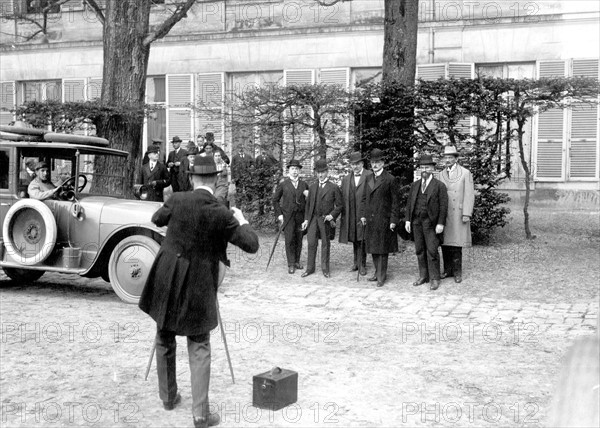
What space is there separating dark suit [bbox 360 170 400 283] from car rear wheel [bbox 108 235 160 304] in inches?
128

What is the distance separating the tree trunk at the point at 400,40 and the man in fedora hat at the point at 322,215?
2870mm

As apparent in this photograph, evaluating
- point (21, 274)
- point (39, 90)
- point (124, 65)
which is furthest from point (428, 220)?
point (39, 90)

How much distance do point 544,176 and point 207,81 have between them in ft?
31.2

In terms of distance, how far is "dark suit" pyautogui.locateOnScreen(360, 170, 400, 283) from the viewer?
12.7 meters

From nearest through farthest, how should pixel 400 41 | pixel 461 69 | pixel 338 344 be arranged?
1. pixel 338 344
2. pixel 400 41
3. pixel 461 69

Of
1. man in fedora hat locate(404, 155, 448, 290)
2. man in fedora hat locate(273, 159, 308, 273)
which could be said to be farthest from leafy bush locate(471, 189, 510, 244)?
man in fedora hat locate(273, 159, 308, 273)

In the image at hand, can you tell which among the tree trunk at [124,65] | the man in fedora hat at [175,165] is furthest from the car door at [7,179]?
the man in fedora hat at [175,165]

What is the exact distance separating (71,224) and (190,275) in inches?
212

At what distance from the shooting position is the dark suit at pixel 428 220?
40.9 feet

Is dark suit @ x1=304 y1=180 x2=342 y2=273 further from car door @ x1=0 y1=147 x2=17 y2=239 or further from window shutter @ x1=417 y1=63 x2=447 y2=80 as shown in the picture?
window shutter @ x1=417 y1=63 x2=447 y2=80

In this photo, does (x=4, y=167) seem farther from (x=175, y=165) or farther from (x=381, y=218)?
(x=175, y=165)

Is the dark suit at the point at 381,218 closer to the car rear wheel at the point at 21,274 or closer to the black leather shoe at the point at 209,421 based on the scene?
the car rear wheel at the point at 21,274

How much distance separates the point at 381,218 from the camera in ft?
42.1

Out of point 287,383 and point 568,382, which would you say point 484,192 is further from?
point 568,382
